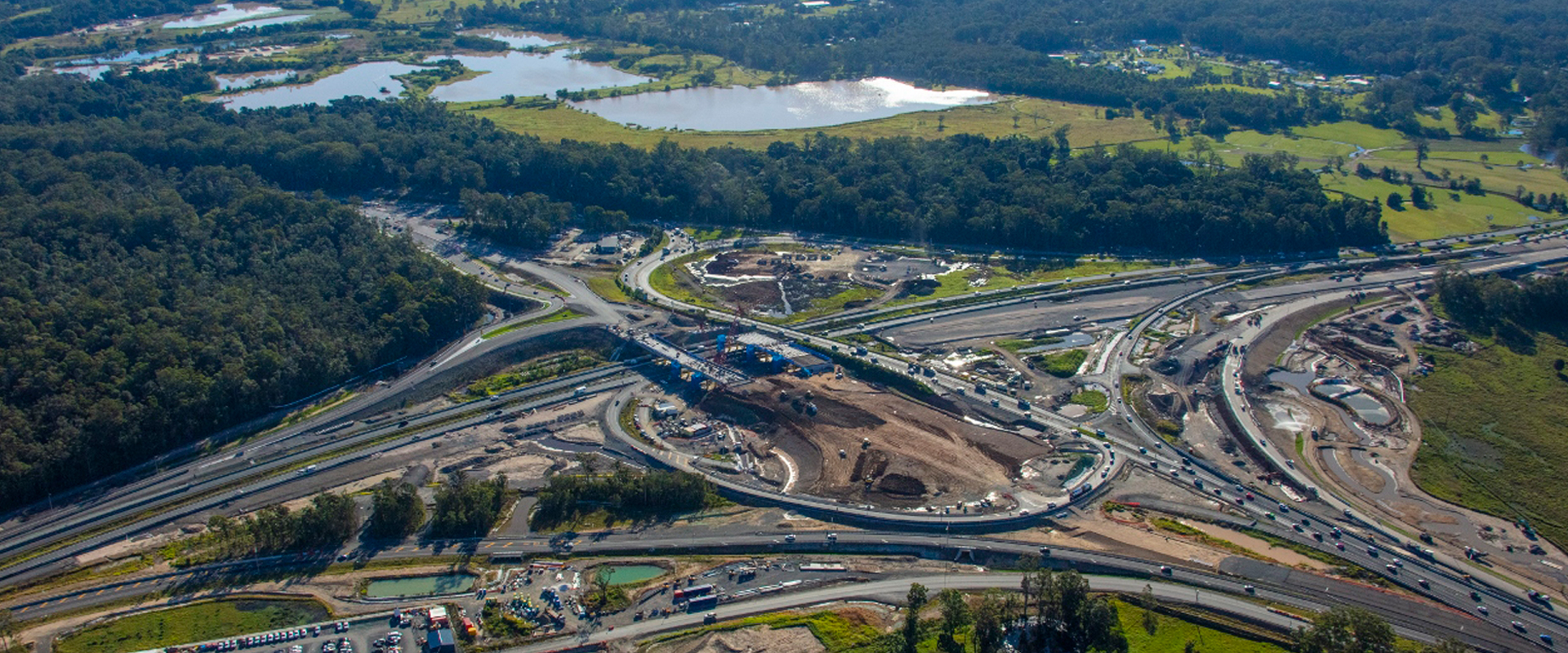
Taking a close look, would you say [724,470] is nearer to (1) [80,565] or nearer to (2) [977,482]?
(2) [977,482]

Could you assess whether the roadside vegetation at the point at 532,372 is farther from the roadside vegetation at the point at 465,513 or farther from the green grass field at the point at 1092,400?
the green grass field at the point at 1092,400

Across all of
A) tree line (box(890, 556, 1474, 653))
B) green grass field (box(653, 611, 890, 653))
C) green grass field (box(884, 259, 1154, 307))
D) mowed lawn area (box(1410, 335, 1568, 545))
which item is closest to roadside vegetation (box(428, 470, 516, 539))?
green grass field (box(653, 611, 890, 653))

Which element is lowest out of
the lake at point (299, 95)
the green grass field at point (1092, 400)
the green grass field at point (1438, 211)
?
the green grass field at point (1092, 400)

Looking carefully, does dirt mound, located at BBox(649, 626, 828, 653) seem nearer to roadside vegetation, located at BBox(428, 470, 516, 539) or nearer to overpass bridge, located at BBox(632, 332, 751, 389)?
roadside vegetation, located at BBox(428, 470, 516, 539)

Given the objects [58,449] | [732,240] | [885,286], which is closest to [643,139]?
[732,240]

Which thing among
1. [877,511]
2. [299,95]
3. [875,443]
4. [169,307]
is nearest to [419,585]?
[877,511]

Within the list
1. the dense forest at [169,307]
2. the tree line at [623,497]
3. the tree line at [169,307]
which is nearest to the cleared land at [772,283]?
the tree line at [169,307]
